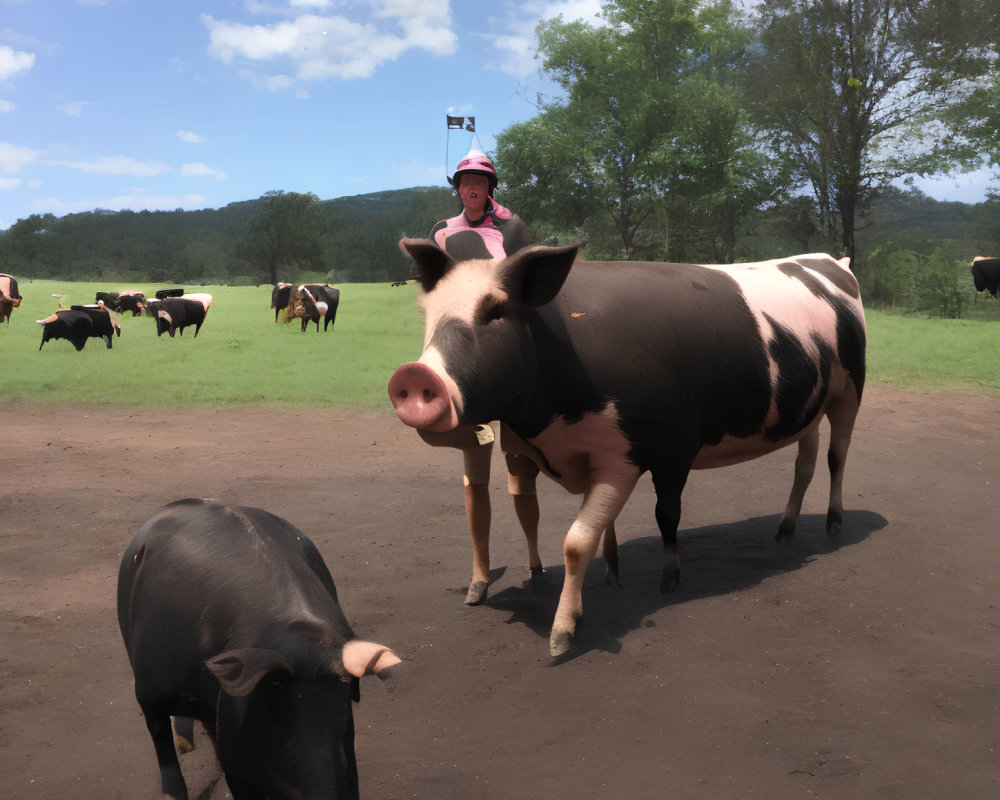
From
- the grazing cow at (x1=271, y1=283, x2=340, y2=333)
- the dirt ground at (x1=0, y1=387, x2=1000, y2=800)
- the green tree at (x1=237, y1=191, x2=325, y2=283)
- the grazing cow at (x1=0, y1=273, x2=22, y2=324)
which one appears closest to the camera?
the dirt ground at (x1=0, y1=387, x2=1000, y2=800)

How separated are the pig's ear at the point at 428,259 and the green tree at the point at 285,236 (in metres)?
62.2

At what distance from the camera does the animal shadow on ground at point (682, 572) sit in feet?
16.5

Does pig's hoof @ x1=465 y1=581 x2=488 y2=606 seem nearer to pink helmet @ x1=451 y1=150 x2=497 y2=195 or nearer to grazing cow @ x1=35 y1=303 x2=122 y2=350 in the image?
pink helmet @ x1=451 y1=150 x2=497 y2=195

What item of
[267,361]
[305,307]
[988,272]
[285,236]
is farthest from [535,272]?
[285,236]

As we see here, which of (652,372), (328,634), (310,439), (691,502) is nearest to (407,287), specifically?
(310,439)

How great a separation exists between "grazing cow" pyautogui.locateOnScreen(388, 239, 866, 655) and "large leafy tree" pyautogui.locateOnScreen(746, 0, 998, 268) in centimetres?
3056

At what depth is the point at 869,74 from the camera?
33.7m

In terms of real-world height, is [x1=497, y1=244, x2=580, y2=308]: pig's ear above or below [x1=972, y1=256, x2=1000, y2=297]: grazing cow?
below

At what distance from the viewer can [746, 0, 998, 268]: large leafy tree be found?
32688 mm

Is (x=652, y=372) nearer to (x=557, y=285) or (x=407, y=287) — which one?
(x=557, y=285)

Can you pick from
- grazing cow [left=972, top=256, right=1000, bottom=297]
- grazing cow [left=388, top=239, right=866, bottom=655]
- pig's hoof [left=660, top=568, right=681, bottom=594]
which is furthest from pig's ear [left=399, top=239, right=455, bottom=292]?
grazing cow [left=972, top=256, right=1000, bottom=297]

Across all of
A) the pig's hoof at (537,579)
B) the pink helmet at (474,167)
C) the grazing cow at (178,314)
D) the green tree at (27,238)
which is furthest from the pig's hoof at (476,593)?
the green tree at (27,238)

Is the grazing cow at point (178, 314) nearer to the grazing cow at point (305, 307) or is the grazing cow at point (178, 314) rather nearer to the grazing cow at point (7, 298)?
the grazing cow at point (305, 307)

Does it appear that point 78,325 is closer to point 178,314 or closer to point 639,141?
point 178,314
